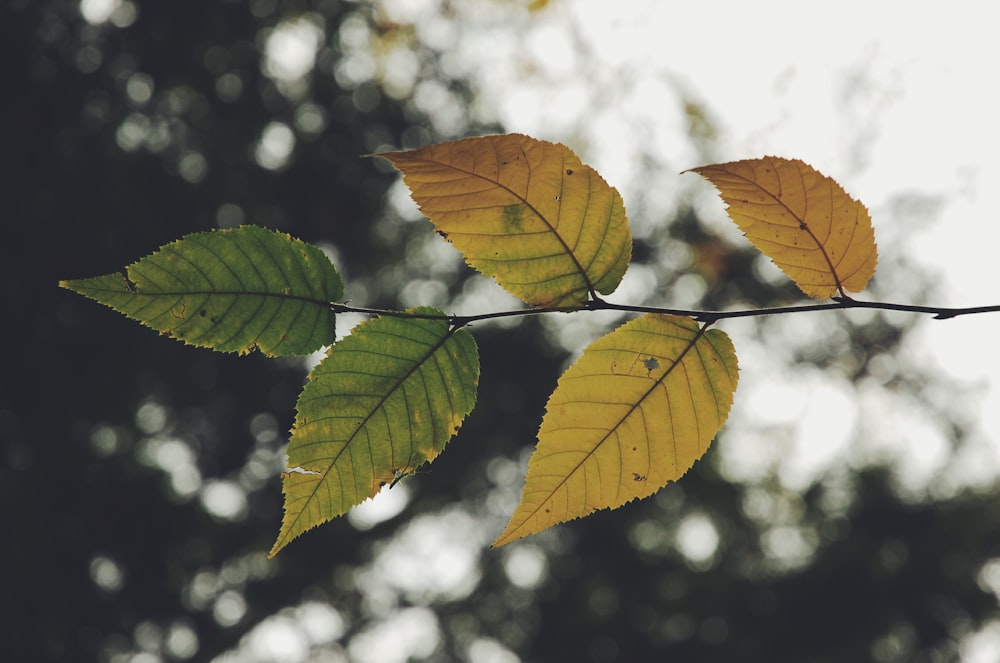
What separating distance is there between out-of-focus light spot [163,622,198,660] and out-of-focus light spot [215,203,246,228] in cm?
503

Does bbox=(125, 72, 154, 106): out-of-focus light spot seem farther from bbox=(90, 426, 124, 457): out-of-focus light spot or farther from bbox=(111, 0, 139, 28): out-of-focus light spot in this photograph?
bbox=(90, 426, 124, 457): out-of-focus light spot

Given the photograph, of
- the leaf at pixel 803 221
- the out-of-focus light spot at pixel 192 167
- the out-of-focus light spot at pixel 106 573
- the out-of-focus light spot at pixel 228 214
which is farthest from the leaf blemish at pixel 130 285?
the out-of-focus light spot at pixel 106 573

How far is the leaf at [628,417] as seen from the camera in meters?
0.61

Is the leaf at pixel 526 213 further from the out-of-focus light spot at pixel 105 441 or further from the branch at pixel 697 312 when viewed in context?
the out-of-focus light spot at pixel 105 441

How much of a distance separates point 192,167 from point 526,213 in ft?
27.0

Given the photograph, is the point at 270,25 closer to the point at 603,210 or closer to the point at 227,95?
the point at 227,95

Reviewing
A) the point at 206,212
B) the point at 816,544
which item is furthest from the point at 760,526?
the point at 206,212

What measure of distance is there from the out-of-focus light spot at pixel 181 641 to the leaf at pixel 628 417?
963cm

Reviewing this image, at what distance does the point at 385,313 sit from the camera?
1.97 feet

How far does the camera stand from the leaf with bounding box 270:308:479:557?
0.60 meters

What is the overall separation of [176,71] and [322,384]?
8.69 metres

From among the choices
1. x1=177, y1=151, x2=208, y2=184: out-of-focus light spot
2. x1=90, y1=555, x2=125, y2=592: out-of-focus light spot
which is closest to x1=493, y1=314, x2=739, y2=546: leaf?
x1=177, y1=151, x2=208, y2=184: out-of-focus light spot

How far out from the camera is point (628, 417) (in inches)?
25.0

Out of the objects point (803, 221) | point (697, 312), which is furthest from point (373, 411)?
point (803, 221)
